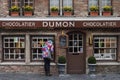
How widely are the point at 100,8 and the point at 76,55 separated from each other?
8.79 feet

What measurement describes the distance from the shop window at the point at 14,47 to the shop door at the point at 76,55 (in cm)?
240

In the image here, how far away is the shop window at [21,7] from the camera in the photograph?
744 inches

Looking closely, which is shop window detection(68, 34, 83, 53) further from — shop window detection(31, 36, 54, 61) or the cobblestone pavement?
the cobblestone pavement

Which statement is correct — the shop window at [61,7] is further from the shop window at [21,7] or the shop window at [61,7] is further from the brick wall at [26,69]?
the brick wall at [26,69]

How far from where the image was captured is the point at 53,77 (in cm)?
1800

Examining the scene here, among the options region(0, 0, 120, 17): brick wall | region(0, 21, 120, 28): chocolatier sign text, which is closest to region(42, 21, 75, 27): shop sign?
region(0, 21, 120, 28): chocolatier sign text

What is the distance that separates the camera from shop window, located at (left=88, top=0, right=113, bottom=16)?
18969 millimetres

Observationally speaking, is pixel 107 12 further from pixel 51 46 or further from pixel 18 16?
pixel 18 16

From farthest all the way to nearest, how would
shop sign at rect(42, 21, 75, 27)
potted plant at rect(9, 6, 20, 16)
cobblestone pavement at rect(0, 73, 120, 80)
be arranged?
1. potted plant at rect(9, 6, 20, 16)
2. shop sign at rect(42, 21, 75, 27)
3. cobblestone pavement at rect(0, 73, 120, 80)

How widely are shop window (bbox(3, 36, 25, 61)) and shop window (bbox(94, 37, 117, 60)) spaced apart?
3763 mm

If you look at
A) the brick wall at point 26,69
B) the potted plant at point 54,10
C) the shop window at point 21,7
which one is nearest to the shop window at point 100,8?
the potted plant at point 54,10

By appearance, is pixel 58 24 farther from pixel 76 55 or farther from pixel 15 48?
pixel 15 48

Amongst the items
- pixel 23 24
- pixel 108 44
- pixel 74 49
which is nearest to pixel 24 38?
pixel 23 24

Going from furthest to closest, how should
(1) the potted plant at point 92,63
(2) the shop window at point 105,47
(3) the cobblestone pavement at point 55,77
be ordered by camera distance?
1. (2) the shop window at point 105,47
2. (1) the potted plant at point 92,63
3. (3) the cobblestone pavement at point 55,77
